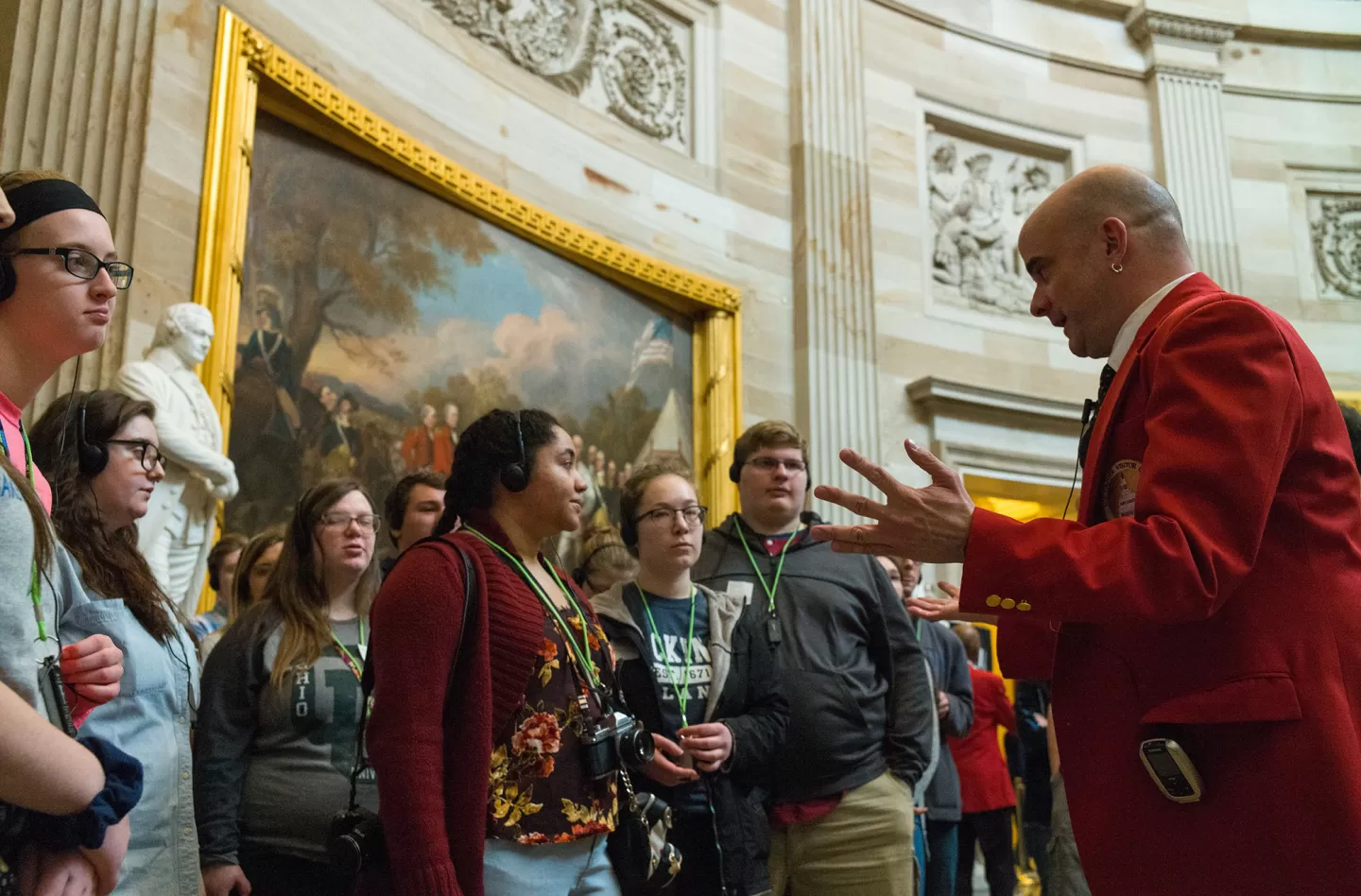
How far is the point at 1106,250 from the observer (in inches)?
88.4

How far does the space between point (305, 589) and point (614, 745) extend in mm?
1339

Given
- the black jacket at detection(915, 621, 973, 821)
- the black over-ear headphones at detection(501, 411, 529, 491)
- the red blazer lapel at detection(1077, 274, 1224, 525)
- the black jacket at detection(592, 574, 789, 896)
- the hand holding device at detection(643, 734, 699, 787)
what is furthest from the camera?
the black jacket at detection(915, 621, 973, 821)

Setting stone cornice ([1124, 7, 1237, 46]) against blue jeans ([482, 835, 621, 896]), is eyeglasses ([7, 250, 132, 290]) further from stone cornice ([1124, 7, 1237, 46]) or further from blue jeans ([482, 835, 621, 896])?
stone cornice ([1124, 7, 1237, 46])

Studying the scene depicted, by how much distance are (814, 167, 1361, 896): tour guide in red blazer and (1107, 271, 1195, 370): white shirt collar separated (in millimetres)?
72

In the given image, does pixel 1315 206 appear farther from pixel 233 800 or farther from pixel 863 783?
pixel 233 800

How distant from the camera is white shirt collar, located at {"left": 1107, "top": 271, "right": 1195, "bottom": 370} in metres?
2.14

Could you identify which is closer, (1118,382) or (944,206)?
(1118,382)

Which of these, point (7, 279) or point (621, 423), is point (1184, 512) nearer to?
point (7, 279)

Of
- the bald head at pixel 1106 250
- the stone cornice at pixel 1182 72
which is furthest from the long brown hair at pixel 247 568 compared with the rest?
the stone cornice at pixel 1182 72

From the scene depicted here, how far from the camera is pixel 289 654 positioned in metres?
3.30

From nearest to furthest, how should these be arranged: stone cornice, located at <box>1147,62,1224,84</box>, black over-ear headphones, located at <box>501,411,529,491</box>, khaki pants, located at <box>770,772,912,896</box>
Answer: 1. black over-ear headphones, located at <box>501,411,529,491</box>
2. khaki pants, located at <box>770,772,912,896</box>
3. stone cornice, located at <box>1147,62,1224,84</box>

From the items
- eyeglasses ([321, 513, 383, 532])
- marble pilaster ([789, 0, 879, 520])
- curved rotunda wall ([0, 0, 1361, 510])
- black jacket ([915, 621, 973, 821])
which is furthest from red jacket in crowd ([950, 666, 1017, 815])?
eyeglasses ([321, 513, 383, 532])

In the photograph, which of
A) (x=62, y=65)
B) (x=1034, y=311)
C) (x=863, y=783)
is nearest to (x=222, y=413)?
(x=62, y=65)

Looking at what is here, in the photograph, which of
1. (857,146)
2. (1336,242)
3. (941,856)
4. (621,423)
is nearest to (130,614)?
(941,856)
